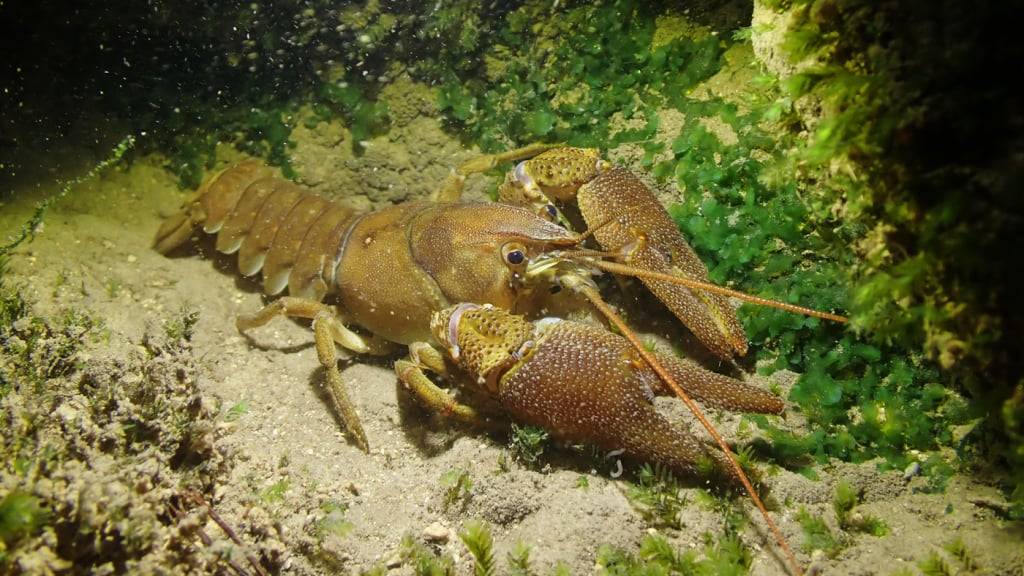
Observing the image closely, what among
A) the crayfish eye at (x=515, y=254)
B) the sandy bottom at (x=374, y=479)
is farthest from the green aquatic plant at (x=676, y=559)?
the crayfish eye at (x=515, y=254)

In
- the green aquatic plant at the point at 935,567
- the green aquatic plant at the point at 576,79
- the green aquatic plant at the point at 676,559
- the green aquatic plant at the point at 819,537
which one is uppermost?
the green aquatic plant at the point at 576,79

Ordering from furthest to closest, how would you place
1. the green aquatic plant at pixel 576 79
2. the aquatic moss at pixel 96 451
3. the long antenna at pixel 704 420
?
the green aquatic plant at pixel 576 79
the long antenna at pixel 704 420
the aquatic moss at pixel 96 451

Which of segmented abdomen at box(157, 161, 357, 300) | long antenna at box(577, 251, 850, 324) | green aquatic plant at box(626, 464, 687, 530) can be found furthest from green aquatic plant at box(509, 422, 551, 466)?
segmented abdomen at box(157, 161, 357, 300)

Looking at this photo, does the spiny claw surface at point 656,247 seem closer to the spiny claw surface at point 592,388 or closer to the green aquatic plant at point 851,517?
the spiny claw surface at point 592,388

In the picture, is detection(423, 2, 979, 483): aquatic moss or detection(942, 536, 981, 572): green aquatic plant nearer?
detection(942, 536, 981, 572): green aquatic plant

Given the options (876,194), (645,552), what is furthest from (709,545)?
(876,194)

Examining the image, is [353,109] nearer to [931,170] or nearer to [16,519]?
[16,519]

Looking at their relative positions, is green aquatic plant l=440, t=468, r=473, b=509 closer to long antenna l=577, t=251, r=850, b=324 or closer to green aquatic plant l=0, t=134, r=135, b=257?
long antenna l=577, t=251, r=850, b=324

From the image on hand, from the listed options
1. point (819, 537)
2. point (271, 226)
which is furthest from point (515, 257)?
point (271, 226)
